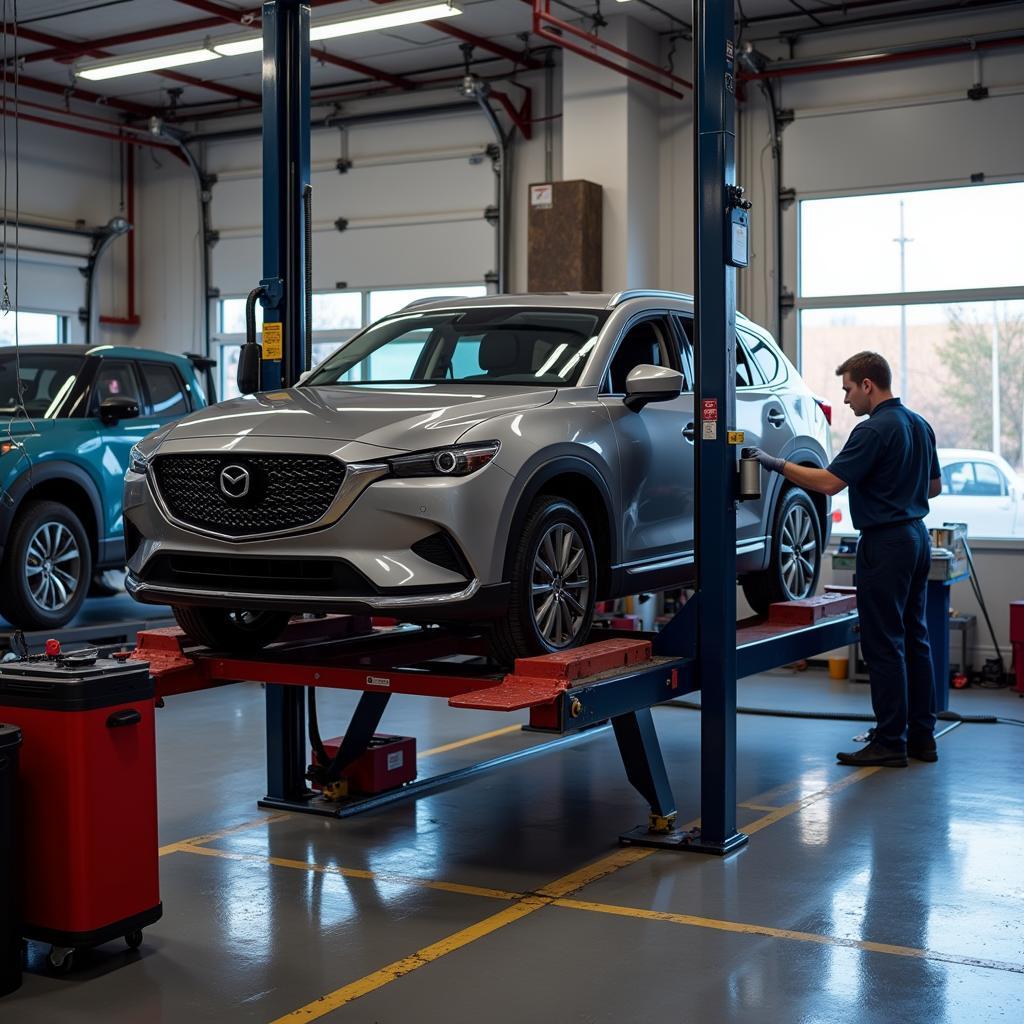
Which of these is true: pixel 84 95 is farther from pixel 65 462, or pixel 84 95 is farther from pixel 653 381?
pixel 653 381

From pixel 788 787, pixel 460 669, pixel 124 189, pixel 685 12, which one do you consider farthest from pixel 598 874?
pixel 124 189

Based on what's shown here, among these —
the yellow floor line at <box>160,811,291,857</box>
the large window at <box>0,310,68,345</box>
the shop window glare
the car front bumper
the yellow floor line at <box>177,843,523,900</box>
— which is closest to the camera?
the car front bumper

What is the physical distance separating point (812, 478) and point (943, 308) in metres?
5.32

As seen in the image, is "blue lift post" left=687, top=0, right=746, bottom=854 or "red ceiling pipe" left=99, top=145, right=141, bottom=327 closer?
"blue lift post" left=687, top=0, right=746, bottom=854

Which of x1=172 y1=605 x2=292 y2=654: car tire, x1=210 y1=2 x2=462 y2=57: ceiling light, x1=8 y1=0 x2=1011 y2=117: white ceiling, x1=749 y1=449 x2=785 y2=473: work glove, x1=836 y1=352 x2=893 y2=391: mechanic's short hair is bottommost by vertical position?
x1=172 y1=605 x2=292 y2=654: car tire

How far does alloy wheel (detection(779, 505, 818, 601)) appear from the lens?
7.26 metres

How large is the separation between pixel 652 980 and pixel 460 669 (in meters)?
1.54

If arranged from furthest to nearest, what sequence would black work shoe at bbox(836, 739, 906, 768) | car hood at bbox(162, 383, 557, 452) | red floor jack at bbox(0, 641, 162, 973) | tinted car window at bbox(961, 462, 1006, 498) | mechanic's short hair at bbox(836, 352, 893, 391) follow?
tinted car window at bbox(961, 462, 1006, 498)
black work shoe at bbox(836, 739, 906, 768)
mechanic's short hair at bbox(836, 352, 893, 391)
car hood at bbox(162, 383, 557, 452)
red floor jack at bbox(0, 641, 162, 973)

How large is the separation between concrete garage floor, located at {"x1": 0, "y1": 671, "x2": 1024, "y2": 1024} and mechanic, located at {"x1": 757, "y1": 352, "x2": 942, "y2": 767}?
0.94ft

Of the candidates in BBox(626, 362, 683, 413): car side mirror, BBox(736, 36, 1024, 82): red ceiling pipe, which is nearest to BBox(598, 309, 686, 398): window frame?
BBox(626, 362, 683, 413): car side mirror

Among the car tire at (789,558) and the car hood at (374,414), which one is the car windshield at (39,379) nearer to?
the car hood at (374,414)

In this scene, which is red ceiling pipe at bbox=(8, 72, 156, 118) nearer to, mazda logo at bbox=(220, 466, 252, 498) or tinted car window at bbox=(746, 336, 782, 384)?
tinted car window at bbox=(746, 336, 782, 384)

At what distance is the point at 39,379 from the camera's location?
9.47m

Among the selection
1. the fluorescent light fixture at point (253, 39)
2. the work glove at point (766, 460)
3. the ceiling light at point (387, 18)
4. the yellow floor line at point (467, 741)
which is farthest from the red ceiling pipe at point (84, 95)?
the work glove at point (766, 460)
